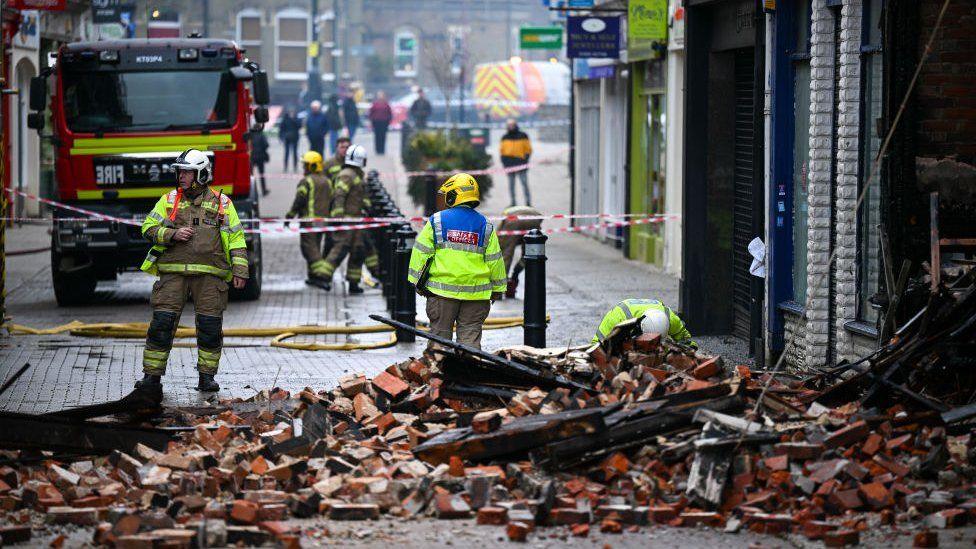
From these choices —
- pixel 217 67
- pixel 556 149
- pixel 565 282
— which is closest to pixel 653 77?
pixel 565 282

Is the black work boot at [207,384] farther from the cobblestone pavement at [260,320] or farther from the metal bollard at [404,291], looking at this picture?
the metal bollard at [404,291]

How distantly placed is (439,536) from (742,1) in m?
7.62

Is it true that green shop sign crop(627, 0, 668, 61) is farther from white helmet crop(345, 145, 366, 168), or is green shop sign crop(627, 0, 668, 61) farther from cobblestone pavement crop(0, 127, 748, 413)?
white helmet crop(345, 145, 366, 168)

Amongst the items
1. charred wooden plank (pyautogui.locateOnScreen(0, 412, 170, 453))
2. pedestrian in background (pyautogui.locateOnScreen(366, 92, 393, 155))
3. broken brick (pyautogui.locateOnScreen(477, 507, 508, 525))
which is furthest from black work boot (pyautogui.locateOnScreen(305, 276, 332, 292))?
pedestrian in background (pyautogui.locateOnScreen(366, 92, 393, 155))

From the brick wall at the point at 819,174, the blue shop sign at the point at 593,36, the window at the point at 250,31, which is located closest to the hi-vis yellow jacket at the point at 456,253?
the brick wall at the point at 819,174

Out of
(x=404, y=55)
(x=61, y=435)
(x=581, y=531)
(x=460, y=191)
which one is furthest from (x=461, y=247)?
(x=404, y=55)

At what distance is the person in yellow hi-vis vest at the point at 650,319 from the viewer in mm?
9984

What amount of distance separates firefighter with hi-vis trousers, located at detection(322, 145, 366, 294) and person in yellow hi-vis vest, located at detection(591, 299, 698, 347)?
27.6ft

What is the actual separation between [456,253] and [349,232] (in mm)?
7936

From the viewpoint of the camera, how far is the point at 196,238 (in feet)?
36.5

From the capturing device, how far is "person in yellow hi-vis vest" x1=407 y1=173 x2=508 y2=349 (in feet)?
34.2

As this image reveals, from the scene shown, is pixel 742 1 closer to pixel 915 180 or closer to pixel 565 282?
pixel 915 180

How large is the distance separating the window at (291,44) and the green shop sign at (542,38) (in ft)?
146

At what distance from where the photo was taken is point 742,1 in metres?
13.2
